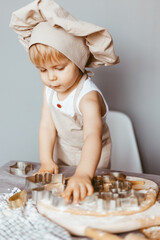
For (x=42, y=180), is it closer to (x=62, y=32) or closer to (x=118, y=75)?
(x=62, y=32)

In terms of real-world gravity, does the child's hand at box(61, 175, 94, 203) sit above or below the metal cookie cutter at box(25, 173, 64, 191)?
above

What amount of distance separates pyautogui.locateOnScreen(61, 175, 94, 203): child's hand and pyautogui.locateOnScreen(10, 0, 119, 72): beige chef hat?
36 centimetres

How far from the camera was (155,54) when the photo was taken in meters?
1.38

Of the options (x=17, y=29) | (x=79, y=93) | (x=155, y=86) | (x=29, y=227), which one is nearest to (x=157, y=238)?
(x=29, y=227)

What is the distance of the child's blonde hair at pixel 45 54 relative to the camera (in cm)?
82

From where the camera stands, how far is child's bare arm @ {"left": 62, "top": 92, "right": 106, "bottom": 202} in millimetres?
628

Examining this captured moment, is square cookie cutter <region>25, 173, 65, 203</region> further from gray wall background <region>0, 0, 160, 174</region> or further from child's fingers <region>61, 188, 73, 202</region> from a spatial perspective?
gray wall background <region>0, 0, 160, 174</region>

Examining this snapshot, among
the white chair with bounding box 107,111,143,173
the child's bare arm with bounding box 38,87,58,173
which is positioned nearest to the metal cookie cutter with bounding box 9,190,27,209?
the child's bare arm with bounding box 38,87,58,173

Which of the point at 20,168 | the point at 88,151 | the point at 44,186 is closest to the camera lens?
the point at 44,186

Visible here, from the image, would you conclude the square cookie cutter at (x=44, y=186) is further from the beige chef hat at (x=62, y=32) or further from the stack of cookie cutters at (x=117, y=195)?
the beige chef hat at (x=62, y=32)

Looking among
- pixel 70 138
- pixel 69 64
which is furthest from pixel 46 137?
pixel 69 64

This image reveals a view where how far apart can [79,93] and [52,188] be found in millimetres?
393

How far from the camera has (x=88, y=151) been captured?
786 mm

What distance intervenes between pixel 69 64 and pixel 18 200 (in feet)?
1.41
